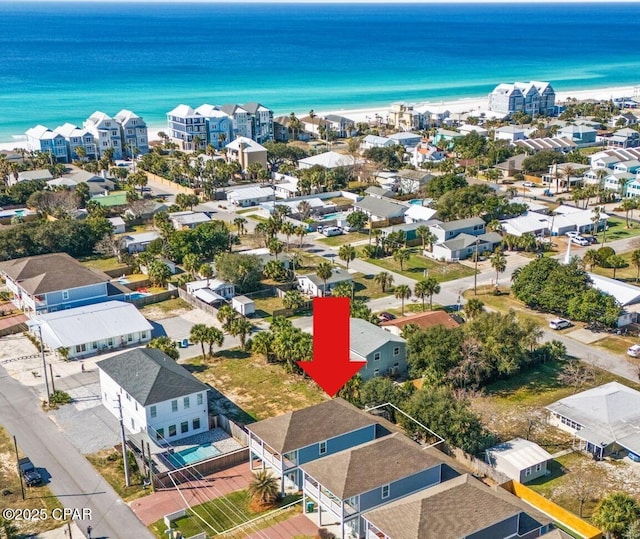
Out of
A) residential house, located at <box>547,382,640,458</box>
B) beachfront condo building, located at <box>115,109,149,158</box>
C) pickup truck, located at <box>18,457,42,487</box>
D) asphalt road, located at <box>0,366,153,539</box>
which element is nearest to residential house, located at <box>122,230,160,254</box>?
asphalt road, located at <box>0,366,153,539</box>

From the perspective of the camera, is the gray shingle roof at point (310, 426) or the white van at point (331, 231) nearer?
the gray shingle roof at point (310, 426)

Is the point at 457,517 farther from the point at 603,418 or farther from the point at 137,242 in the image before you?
the point at 137,242

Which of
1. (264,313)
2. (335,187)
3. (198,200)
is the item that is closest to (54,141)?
(198,200)

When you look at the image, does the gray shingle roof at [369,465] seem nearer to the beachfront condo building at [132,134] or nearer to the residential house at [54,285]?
the residential house at [54,285]

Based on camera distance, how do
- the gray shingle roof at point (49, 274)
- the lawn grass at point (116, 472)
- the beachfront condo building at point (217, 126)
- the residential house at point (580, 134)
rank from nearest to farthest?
the lawn grass at point (116, 472), the gray shingle roof at point (49, 274), the beachfront condo building at point (217, 126), the residential house at point (580, 134)

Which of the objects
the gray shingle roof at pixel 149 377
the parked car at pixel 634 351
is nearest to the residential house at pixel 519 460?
the gray shingle roof at pixel 149 377

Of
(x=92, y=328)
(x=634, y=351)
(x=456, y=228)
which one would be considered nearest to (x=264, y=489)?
(x=92, y=328)
